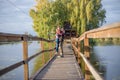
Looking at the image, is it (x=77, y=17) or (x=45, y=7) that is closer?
(x=77, y=17)

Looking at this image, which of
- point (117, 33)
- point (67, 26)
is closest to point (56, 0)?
point (67, 26)

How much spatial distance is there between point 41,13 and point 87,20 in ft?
32.8

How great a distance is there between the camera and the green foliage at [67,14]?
43.5 metres

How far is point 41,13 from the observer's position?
50781mm

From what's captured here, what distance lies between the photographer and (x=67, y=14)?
156ft

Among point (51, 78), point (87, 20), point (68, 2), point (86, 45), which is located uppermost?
point (68, 2)

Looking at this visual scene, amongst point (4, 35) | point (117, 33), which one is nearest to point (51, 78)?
point (4, 35)

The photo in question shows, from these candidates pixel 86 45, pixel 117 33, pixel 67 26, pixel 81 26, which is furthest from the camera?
pixel 67 26

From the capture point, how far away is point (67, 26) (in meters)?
48.4

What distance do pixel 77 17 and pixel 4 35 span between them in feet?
131

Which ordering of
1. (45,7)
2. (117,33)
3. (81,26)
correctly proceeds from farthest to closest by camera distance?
(45,7) → (81,26) → (117,33)

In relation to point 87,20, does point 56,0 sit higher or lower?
higher

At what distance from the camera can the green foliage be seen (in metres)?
43.5

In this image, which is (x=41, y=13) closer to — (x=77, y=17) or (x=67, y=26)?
(x=67, y=26)
